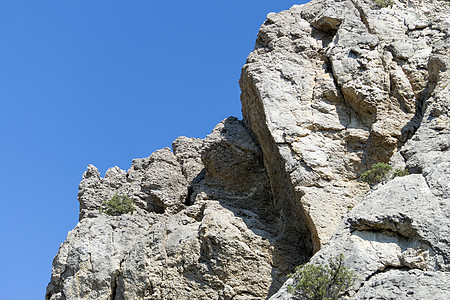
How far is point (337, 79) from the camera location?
2812 cm

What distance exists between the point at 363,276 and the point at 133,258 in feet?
36.4

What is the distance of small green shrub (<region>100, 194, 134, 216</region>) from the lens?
30661 mm

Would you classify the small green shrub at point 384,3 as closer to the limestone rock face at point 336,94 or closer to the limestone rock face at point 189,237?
the limestone rock face at point 336,94

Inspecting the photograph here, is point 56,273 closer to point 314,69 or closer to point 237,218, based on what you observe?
point 237,218

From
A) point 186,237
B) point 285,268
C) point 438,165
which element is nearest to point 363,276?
point 438,165

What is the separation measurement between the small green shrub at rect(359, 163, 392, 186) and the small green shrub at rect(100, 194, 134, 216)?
10.9 m

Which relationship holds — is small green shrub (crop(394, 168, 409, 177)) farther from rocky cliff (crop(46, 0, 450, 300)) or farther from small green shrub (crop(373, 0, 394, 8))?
small green shrub (crop(373, 0, 394, 8))

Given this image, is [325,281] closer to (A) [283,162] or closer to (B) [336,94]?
(A) [283,162]

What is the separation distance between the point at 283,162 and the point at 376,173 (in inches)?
151

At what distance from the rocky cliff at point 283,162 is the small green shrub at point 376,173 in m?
0.48

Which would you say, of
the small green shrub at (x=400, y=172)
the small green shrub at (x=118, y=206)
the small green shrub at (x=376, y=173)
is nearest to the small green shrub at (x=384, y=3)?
the small green shrub at (x=376, y=173)

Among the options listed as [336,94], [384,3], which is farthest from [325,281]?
[384,3]

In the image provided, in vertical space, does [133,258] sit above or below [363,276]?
above

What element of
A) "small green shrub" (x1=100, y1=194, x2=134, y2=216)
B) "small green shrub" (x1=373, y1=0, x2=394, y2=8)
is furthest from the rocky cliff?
"small green shrub" (x1=100, y1=194, x2=134, y2=216)
